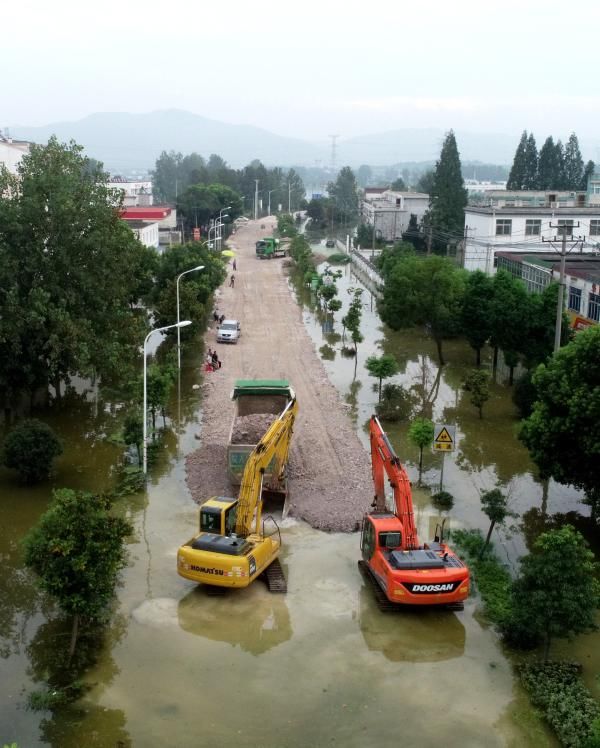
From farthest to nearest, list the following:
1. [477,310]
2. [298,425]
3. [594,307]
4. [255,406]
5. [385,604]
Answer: [594,307], [477,310], [298,425], [255,406], [385,604]

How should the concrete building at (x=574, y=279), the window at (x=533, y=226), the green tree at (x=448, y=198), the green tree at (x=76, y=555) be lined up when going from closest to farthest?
the green tree at (x=76, y=555), the concrete building at (x=574, y=279), the window at (x=533, y=226), the green tree at (x=448, y=198)

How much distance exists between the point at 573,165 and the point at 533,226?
4401 centimetres

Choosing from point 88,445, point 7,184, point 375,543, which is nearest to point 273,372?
point 88,445

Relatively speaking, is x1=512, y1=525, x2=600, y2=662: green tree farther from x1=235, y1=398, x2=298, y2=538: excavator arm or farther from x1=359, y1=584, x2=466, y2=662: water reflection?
x1=235, y1=398, x2=298, y2=538: excavator arm

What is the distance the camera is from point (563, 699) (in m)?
11.2

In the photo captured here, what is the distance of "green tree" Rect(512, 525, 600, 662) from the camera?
1188 centimetres

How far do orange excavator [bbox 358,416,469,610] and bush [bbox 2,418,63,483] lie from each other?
7.99 metres

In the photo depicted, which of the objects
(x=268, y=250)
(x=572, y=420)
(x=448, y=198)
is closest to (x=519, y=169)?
(x=448, y=198)

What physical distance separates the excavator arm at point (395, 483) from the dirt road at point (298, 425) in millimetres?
1194

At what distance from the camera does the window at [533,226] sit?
49844mm

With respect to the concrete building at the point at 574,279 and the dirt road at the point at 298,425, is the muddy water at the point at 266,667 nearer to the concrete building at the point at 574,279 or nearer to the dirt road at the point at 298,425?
the dirt road at the point at 298,425

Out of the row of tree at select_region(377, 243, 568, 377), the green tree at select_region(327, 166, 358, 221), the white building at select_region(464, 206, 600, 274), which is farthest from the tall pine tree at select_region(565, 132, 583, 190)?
the row of tree at select_region(377, 243, 568, 377)

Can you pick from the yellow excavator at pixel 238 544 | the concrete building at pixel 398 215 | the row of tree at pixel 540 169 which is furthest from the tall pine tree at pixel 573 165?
the yellow excavator at pixel 238 544

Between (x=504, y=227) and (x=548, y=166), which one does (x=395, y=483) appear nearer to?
(x=504, y=227)
